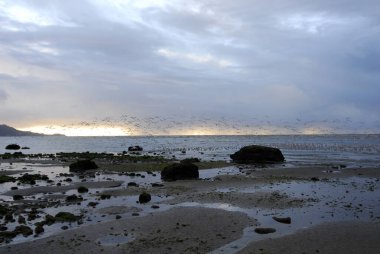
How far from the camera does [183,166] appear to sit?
38.4 meters

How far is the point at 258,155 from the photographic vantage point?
6431 centimetres

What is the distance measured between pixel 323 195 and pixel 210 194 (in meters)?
7.95

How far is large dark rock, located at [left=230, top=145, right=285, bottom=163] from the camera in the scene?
63.6 m

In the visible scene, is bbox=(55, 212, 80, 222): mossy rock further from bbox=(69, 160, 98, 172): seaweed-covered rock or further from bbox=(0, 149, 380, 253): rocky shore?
bbox=(69, 160, 98, 172): seaweed-covered rock

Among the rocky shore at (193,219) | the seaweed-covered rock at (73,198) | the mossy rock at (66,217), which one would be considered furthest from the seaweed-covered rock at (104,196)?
the mossy rock at (66,217)

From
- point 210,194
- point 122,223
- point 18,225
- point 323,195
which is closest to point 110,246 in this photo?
point 122,223

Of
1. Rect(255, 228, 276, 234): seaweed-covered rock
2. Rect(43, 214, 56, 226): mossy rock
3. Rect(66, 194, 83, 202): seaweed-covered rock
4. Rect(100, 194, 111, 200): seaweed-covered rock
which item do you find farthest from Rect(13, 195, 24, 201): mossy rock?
Rect(255, 228, 276, 234): seaweed-covered rock

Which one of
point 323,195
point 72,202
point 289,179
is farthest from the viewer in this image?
point 289,179

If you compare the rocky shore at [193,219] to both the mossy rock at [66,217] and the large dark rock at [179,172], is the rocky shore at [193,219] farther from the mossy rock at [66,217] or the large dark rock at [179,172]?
the large dark rock at [179,172]

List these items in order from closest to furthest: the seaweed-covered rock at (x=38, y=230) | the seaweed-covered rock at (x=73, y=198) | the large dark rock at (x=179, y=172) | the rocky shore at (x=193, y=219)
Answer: the rocky shore at (x=193, y=219)
the seaweed-covered rock at (x=38, y=230)
the seaweed-covered rock at (x=73, y=198)
the large dark rock at (x=179, y=172)

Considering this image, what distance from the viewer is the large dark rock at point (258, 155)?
6359 centimetres

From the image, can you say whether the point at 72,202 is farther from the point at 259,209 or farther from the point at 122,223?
the point at 259,209

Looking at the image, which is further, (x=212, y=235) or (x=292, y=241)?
(x=212, y=235)

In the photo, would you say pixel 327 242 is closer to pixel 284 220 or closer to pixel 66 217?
pixel 284 220
